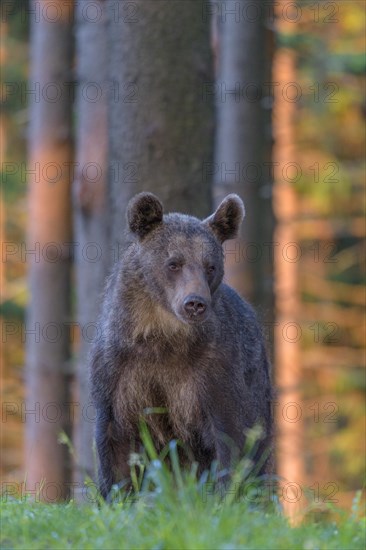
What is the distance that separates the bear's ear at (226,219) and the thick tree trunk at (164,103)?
1799 mm

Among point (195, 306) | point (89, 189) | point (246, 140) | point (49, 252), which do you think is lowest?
point (49, 252)

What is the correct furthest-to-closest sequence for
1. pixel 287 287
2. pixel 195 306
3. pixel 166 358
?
pixel 287 287 → pixel 166 358 → pixel 195 306

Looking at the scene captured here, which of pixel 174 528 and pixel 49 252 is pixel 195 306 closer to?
pixel 174 528

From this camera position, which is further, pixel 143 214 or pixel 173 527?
pixel 143 214

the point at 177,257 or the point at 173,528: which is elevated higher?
the point at 177,257

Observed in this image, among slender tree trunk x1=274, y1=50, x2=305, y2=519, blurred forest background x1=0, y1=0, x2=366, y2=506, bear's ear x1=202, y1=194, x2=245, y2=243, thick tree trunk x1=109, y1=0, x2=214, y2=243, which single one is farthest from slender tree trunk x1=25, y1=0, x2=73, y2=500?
bear's ear x1=202, y1=194, x2=245, y2=243

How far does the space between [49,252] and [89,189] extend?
444 cm

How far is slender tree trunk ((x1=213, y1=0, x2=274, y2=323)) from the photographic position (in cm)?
1473

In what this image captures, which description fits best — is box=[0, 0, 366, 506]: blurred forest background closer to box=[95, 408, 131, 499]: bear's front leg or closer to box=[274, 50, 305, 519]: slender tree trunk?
box=[274, 50, 305, 519]: slender tree trunk

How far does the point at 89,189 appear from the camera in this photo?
506 inches

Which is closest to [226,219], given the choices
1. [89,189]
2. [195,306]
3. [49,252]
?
[195,306]

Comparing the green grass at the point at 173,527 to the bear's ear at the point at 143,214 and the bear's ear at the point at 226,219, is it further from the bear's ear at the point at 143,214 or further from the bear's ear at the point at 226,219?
the bear's ear at the point at 226,219

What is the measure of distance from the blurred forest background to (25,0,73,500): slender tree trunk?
0.08 ft

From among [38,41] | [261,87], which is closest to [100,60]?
[261,87]
